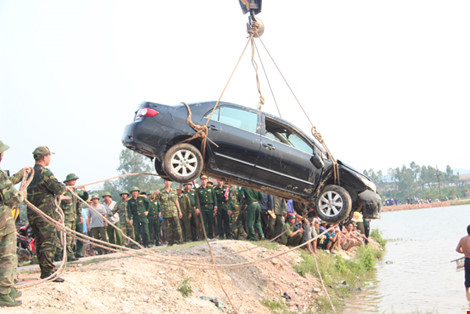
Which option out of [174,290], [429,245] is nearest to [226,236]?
[174,290]

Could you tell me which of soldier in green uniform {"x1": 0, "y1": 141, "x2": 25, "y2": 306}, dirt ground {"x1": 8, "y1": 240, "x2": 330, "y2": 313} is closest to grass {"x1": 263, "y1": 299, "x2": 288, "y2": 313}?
dirt ground {"x1": 8, "y1": 240, "x2": 330, "y2": 313}

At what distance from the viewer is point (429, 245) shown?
26.2 metres

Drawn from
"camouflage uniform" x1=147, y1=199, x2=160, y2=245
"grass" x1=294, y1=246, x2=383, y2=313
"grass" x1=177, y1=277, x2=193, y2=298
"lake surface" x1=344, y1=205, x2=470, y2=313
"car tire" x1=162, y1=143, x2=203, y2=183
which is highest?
"car tire" x1=162, y1=143, x2=203, y2=183

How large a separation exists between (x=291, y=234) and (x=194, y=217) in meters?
3.02

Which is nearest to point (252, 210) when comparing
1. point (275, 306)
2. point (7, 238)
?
point (275, 306)

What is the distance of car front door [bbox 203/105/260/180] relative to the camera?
24.1ft

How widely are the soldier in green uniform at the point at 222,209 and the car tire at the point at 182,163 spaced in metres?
5.78

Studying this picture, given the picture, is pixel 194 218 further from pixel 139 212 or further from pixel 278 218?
pixel 278 218

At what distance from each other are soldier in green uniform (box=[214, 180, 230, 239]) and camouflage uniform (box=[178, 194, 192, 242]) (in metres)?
0.94

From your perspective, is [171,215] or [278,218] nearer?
[171,215]

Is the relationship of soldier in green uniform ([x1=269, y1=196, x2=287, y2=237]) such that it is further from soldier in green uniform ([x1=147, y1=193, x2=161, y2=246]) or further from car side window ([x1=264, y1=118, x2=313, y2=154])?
car side window ([x1=264, y1=118, x2=313, y2=154])

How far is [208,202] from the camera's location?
514 inches

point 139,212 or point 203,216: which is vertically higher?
point 139,212

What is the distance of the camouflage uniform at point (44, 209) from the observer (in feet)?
21.2
